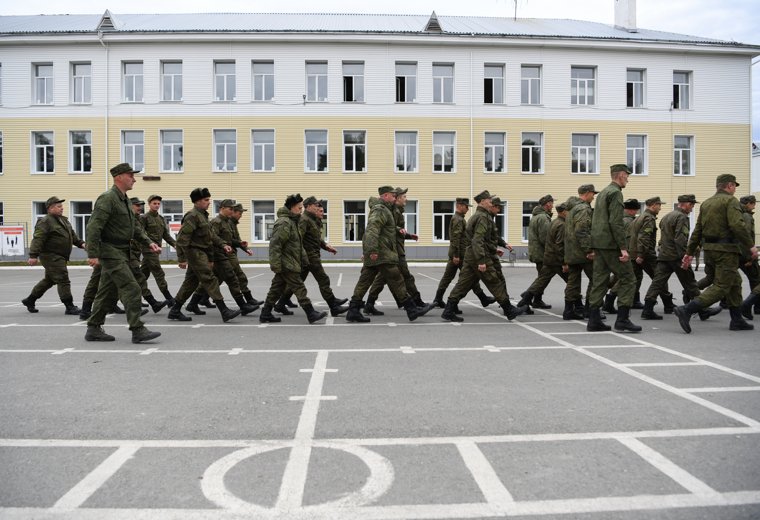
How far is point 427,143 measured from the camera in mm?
34625

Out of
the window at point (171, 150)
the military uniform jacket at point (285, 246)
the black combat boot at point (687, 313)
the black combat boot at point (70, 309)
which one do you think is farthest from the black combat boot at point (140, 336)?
the window at point (171, 150)

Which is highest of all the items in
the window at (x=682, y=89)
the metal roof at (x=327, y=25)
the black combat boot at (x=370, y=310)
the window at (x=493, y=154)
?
the metal roof at (x=327, y=25)

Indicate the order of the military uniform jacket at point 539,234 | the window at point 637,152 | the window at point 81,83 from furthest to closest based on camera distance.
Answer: the window at point 637,152 < the window at point 81,83 < the military uniform jacket at point 539,234

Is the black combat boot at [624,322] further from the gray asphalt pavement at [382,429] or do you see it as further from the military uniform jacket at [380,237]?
the military uniform jacket at [380,237]

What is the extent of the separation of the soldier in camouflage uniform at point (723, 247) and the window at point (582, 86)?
92.5 ft

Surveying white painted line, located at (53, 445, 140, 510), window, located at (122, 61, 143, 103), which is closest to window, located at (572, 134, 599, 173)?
window, located at (122, 61, 143, 103)

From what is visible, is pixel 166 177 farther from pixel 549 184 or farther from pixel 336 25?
pixel 549 184

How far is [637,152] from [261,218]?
21656 millimetres

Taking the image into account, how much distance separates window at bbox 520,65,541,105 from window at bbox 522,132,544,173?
6.22ft

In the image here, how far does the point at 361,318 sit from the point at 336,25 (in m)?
29.9

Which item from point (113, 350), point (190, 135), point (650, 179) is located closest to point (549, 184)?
point (650, 179)

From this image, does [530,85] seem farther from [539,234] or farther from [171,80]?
[539,234]

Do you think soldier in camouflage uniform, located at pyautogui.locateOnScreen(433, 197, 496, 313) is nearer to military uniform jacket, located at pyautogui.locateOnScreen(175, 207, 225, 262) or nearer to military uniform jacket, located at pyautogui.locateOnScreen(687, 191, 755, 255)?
military uniform jacket, located at pyautogui.locateOnScreen(687, 191, 755, 255)

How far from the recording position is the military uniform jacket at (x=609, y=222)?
9008 mm
